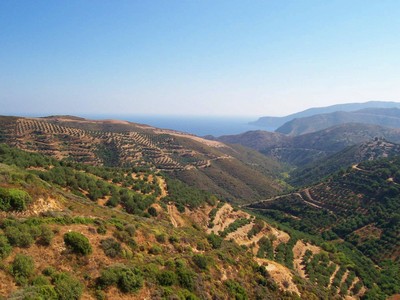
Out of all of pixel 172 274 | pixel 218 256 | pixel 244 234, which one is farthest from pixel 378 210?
pixel 172 274

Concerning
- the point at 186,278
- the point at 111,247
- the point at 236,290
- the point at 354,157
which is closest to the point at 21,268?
the point at 111,247

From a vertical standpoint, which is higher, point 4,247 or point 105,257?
point 4,247

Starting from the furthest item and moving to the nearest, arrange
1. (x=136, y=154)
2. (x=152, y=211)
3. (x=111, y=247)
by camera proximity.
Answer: (x=136, y=154) → (x=152, y=211) → (x=111, y=247)

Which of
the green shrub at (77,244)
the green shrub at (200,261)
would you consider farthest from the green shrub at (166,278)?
the green shrub at (77,244)

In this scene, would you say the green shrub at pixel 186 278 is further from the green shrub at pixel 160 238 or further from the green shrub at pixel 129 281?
the green shrub at pixel 160 238

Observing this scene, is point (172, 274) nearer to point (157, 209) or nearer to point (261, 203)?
point (157, 209)

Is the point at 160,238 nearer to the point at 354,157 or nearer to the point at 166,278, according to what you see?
the point at 166,278

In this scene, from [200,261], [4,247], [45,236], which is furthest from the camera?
[200,261]
